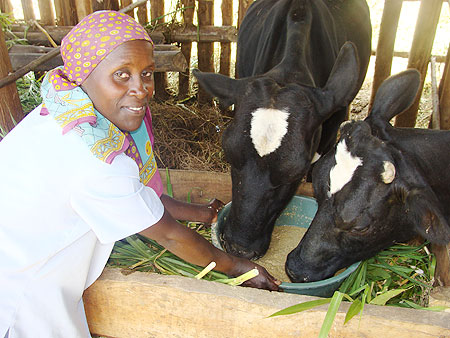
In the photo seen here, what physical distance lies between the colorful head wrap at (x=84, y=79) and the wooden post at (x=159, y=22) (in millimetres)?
3441

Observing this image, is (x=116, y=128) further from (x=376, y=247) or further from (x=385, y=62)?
(x=385, y=62)

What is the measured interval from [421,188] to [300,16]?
1506 millimetres

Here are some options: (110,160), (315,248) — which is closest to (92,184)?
(110,160)

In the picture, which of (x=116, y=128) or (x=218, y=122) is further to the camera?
(x=218, y=122)

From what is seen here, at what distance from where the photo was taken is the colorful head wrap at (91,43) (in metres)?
1.75

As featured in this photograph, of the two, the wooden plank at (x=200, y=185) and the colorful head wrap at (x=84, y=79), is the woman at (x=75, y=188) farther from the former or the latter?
the wooden plank at (x=200, y=185)

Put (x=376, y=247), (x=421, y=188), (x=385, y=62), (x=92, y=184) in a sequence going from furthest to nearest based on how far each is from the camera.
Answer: (x=385, y=62) < (x=376, y=247) < (x=421, y=188) < (x=92, y=184)

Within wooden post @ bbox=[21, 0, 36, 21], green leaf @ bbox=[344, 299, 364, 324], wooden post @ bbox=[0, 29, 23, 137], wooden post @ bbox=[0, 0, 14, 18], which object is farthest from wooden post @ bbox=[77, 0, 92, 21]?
green leaf @ bbox=[344, 299, 364, 324]

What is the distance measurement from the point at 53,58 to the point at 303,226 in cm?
264

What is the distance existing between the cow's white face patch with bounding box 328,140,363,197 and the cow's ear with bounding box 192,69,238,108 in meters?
0.76

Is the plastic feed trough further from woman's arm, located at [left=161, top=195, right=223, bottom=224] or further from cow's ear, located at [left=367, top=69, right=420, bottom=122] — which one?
cow's ear, located at [left=367, top=69, right=420, bottom=122]

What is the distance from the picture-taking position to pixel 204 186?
10.1 ft

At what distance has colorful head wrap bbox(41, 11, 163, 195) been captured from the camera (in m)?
1.66

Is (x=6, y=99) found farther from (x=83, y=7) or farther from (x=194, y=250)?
(x=83, y=7)
